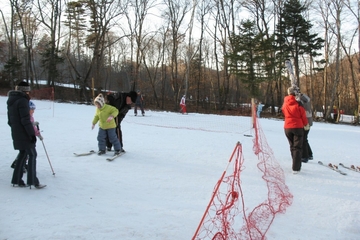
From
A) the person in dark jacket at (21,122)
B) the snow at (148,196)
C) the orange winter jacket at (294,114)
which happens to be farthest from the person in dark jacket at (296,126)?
the person in dark jacket at (21,122)

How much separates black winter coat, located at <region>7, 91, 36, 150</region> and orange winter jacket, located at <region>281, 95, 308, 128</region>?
534 centimetres

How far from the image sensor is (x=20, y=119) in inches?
169

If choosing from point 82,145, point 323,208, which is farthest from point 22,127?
point 323,208

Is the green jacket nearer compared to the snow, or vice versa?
the snow

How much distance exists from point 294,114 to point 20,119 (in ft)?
18.3

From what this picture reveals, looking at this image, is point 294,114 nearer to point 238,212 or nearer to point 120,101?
point 238,212

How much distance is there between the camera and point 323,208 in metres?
4.48

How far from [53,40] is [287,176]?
101 ft

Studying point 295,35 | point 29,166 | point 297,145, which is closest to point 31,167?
point 29,166

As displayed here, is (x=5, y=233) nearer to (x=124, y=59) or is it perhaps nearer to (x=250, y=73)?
(x=250, y=73)

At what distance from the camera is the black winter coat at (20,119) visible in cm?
426

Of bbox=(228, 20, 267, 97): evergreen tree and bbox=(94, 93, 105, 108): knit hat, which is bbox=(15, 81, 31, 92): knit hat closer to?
bbox=(94, 93, 105, 108): knit hat

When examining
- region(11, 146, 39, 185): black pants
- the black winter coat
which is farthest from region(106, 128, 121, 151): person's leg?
the black winter coat

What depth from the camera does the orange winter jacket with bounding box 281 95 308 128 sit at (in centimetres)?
625
